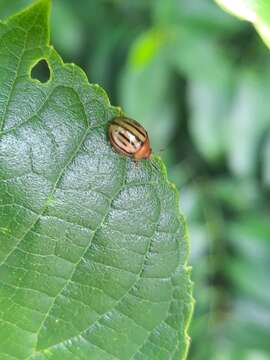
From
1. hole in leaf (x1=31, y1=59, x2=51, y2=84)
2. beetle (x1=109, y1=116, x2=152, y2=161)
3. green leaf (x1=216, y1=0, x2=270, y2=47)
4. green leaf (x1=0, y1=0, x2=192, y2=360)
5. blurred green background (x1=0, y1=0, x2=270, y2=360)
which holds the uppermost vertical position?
blurred green background (x1=0, y1=0, x2=270, y2=360)

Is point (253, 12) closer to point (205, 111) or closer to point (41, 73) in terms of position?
point (41, 73)

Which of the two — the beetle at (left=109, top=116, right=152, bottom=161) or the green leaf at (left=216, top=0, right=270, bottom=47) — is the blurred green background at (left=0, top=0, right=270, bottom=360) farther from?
the green leaf at (left=216, top=0, right=270, bottom=47)

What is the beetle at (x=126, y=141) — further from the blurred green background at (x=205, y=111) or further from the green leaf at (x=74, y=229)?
the blurred green background at (x=205, y=111)

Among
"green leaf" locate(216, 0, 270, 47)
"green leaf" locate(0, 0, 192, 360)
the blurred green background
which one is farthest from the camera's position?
the blurred green background

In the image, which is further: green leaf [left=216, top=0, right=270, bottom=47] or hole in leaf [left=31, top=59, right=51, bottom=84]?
hole in leaf [left=31, top=59, right=51, bottom=84]

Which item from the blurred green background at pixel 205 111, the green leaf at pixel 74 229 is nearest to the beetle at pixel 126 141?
the green leaf at pixel 74 229

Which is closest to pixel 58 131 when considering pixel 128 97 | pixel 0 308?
pixel 0 308

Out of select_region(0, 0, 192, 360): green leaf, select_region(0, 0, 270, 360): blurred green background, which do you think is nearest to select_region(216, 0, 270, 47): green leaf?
select_region(0, 0, 192, 360): green leaf
